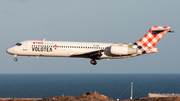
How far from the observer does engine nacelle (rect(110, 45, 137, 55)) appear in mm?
40844

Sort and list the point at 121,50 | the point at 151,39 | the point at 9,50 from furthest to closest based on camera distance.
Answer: the point at 151,39 < the point at 9,50 < the point at 121,50

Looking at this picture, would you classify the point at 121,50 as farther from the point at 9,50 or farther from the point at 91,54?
the point at 9,50

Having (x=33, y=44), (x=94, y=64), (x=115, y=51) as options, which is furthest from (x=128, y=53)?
(x=33, y=44)

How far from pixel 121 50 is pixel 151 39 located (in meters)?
7.00

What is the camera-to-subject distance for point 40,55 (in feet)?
139

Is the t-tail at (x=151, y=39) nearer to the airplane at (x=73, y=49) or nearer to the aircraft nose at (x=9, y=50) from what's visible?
the airplane at (x=73, y=49)

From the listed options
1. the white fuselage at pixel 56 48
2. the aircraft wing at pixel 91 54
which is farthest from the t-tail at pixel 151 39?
the aircraft wing at pixel 91 54

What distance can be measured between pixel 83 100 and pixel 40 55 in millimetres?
10290

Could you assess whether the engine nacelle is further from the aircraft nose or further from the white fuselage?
the aircraft nose

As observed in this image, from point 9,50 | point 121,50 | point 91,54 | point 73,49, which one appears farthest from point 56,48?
point 121,50

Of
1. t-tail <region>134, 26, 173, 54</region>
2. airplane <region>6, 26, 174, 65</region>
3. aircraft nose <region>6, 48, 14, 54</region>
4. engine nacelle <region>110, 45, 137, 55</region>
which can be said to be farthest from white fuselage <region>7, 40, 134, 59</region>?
t-tail <region>134, 26, 173, 54</region>

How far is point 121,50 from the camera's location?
41031 mm

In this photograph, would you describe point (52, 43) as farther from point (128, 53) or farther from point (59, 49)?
point (128, 53)

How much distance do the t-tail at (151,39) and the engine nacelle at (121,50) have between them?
A: 112 inches
